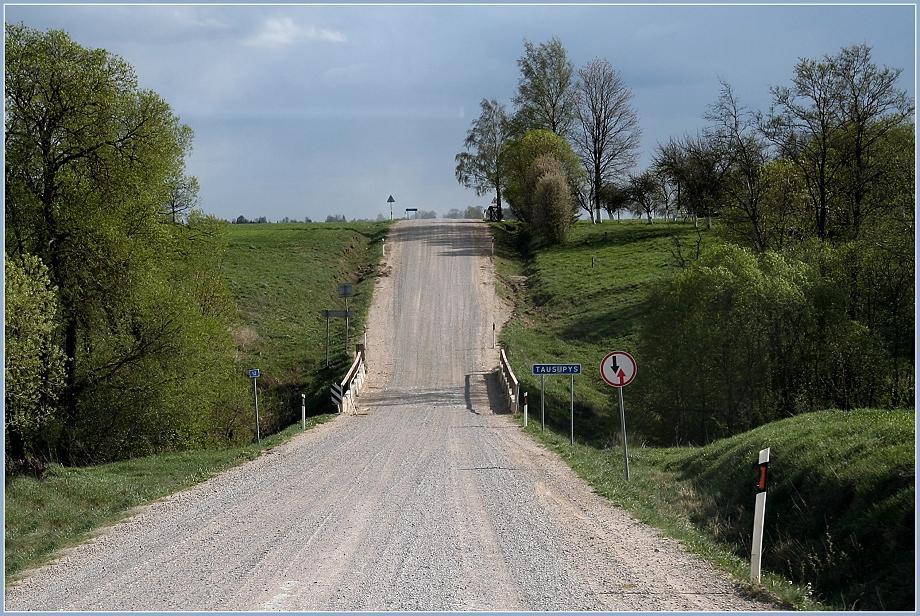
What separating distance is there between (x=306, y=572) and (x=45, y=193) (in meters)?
18.5

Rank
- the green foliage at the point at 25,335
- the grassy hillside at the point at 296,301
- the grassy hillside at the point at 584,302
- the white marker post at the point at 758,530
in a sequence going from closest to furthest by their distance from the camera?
the white marker post at the point at 758,530
the green foliage at the point at 25,335
the grassy hillside at the point at 584,302
the grassy hillside at the point at 296,301

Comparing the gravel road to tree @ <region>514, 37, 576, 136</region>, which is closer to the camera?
the gravel road

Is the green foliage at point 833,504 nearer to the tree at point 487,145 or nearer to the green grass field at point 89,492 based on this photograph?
the green grass field at point 89,492

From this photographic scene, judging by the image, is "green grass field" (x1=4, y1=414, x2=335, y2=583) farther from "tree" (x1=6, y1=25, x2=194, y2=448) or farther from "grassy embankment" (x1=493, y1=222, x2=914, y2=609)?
"grassy embankment" (x1=493, y1=222, x2=914, y2=609)

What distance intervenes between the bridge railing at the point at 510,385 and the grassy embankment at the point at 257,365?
7194 millimetres

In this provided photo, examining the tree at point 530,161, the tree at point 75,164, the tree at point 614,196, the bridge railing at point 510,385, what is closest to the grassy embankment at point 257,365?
the tree at point 75,164

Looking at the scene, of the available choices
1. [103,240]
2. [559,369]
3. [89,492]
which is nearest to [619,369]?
[559,369]

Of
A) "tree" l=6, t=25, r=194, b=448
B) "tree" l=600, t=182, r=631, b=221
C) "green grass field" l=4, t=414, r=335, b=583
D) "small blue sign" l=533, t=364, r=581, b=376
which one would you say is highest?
"tree" l=600, t=182, r=631, b=221

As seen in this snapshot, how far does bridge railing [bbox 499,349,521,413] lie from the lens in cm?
3209

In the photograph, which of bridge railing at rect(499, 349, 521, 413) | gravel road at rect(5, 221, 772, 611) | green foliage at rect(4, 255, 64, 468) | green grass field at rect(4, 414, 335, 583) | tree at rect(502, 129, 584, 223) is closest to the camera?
gravel road at rect(5, 221, 772, 611)

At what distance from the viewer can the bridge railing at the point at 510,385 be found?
32094 millimetres

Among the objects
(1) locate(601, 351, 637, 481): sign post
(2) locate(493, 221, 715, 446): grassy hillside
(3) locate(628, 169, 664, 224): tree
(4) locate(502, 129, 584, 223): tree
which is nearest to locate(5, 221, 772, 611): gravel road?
(1) locate(601, 351, 637, 481): sign post

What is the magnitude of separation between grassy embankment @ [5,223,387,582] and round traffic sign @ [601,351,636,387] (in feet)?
28.1

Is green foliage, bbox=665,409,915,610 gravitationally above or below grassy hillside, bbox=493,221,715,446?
below
